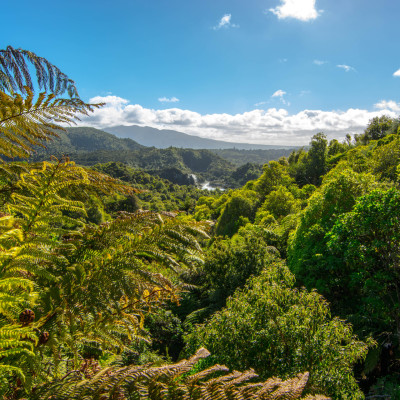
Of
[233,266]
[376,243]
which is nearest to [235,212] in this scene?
[233,266]

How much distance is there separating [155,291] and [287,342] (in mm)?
5554

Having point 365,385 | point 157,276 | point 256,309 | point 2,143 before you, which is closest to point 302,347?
point 256,309

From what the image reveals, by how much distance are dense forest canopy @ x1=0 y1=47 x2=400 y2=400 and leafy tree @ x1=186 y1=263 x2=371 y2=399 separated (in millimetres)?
38

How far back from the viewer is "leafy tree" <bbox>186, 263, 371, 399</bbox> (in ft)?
20.6

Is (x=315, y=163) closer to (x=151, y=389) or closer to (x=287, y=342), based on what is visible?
(x=287, y=342)

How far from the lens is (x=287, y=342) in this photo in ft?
21.6

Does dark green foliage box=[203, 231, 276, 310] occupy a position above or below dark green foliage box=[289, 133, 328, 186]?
below

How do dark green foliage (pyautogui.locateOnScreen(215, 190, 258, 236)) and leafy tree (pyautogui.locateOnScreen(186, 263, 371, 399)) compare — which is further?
dark green foliage (pyautogui.locateOnScreen(215, 190, 258, 236))

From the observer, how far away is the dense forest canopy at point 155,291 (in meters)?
1.83

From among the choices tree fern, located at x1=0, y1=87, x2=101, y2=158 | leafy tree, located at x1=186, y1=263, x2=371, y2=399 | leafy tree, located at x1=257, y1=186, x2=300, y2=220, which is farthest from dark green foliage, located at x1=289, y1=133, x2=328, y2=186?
tree fern, located at x1=0, y1=87, x2=101, y2=158

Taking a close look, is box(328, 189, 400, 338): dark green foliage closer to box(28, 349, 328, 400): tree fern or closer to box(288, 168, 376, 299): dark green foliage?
box(288, 168, 376, 299): dark green foliage

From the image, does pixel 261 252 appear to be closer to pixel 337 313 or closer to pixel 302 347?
pixel 337 313

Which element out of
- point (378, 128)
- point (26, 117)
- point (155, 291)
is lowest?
point (155, 291)

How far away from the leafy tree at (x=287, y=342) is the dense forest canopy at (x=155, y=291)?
0.04 metres
